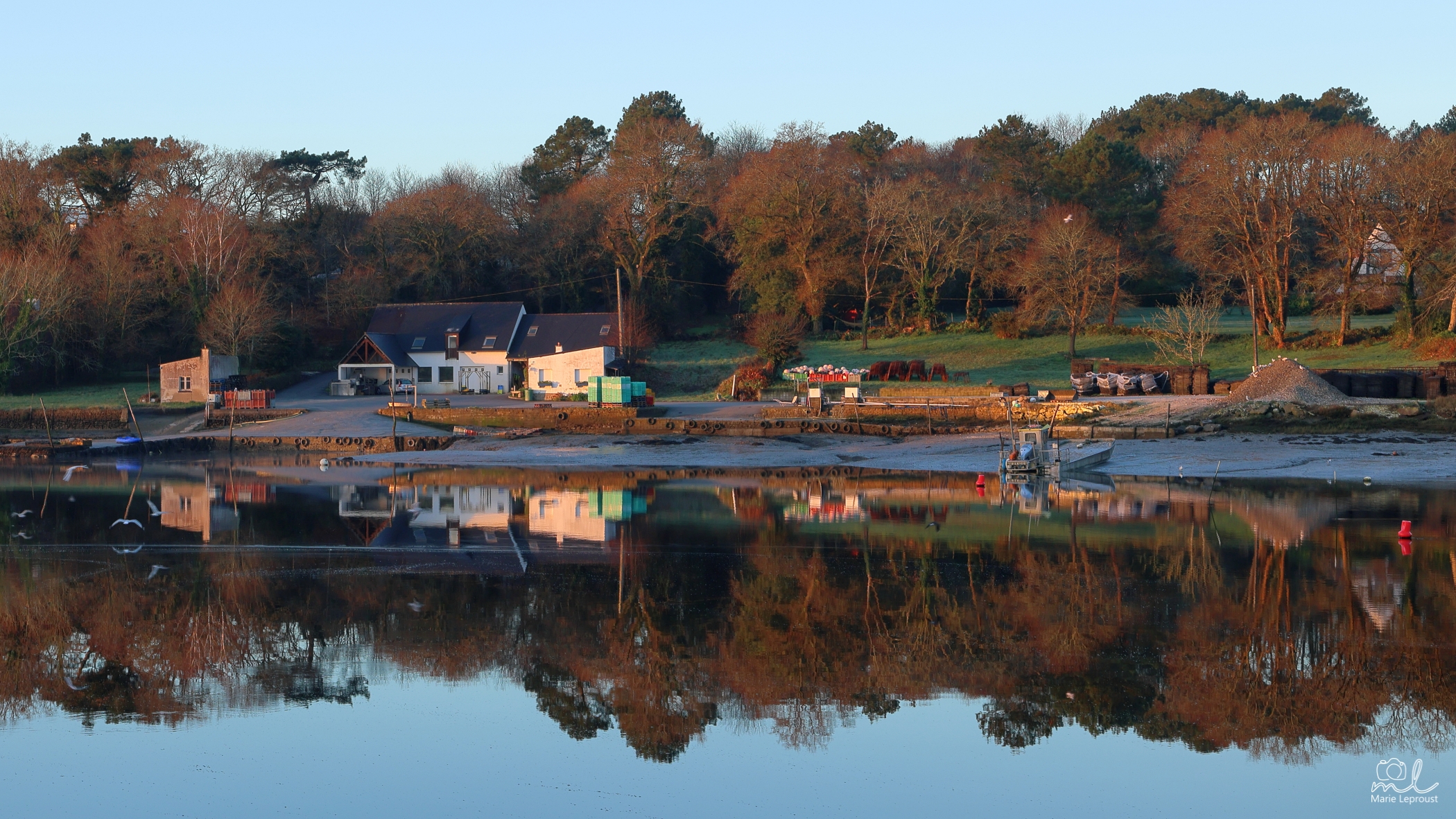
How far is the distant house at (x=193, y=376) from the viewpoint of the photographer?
51.5 metres

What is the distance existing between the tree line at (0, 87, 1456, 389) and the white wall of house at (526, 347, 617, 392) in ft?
14.2

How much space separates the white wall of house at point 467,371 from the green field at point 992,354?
7478mm

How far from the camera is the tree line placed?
52719 millimetres

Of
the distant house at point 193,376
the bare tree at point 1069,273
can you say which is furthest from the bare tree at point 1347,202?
the distant house at point 193,376

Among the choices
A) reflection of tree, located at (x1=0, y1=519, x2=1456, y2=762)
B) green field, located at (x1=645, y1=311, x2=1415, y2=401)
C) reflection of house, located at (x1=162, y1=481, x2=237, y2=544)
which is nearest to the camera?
reflection of tree, located at (x1=0, y1=519, x2=1456, y2=762)

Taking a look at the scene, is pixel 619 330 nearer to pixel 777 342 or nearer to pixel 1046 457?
pixel 777 342

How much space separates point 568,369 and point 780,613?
40.1 m

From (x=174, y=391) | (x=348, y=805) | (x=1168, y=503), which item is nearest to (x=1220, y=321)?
(x=1168, y=503)

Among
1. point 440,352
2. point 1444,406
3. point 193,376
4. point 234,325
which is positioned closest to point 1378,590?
point 1444,406

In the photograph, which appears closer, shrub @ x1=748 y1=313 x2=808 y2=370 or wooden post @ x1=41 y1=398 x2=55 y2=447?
wooden post @ x1=41 y1=398 x2=55 y2=447

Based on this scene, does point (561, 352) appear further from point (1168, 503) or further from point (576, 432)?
point (1168, 503)

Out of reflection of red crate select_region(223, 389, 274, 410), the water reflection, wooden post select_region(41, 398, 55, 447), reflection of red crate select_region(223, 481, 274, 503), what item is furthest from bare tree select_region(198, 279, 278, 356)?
the water reflection

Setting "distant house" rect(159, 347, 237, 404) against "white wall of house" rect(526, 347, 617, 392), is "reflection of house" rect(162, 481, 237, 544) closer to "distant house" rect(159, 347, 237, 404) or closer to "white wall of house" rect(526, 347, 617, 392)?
"distant house" rect(159, 347, 237, 404)

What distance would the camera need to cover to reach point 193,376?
5209cm
